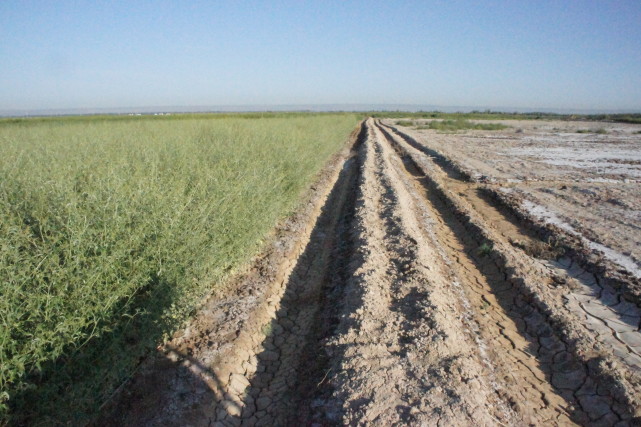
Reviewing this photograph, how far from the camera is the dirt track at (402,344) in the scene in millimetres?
2945

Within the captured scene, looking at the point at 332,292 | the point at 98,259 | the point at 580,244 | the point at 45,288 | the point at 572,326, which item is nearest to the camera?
the point at 45,288

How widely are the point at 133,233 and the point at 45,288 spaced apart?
797mm

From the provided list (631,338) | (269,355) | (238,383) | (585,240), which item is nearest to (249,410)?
(238,383)

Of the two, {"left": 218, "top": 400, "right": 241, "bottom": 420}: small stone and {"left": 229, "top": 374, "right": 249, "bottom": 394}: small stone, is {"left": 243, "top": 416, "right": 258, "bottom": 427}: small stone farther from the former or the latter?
{"left": 229, "top": 374, "right": 249, "bottom": 394}: small stone

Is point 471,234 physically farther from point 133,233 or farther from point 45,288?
point 45,288

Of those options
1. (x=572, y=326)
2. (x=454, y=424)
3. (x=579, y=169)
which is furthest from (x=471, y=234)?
(x=579, y=169)

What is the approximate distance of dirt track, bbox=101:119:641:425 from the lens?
9.66 ft

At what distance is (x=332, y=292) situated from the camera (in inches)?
194

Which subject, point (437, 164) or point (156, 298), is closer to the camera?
point (156, 298)

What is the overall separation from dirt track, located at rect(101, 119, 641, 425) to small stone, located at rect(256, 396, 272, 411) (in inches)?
0.5

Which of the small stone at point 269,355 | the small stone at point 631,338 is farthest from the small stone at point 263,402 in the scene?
the small stone at point 631,338

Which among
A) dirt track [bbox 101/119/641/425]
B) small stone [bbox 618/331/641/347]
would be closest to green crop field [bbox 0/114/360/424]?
dirt track [bbox 101/119/641/425]

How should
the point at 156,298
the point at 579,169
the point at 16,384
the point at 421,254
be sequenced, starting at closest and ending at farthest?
the point at 16,384 < the point at 156,298 < the point at 421,254 < the point at 579,169

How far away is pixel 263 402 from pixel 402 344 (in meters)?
1.29
